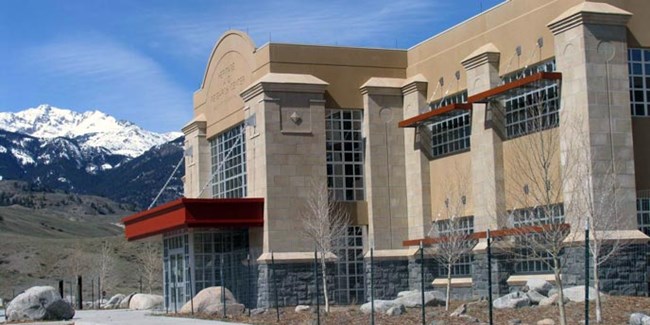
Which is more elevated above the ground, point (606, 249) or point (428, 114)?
point (428, 114)

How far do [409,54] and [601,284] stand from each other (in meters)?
15.7

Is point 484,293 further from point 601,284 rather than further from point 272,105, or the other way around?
point 272,105

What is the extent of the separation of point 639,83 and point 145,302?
29.7 meters

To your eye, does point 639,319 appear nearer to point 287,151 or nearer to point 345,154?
point 287,151

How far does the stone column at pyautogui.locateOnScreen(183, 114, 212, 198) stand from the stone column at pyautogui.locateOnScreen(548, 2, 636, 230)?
22.1 m

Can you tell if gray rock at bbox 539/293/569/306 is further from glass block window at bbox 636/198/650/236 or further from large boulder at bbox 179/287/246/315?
large boulder at bbox 179/287/246/315

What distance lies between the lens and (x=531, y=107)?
123ft

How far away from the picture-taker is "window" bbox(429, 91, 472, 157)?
42.1 metres

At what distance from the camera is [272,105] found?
44.0 m

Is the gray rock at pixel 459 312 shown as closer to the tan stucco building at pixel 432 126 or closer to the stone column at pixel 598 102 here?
the stone column at pixel 598 102

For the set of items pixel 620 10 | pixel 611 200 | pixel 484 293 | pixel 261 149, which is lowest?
pixel 484 293

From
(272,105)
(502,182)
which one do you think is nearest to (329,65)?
(272,105)

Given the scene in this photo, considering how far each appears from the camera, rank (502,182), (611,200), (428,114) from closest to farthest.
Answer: (611,200)
(502,182)
(428,114)

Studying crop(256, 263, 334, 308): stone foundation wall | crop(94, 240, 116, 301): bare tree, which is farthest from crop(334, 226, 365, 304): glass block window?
crop(94, 240, 116, 301): bare tree
